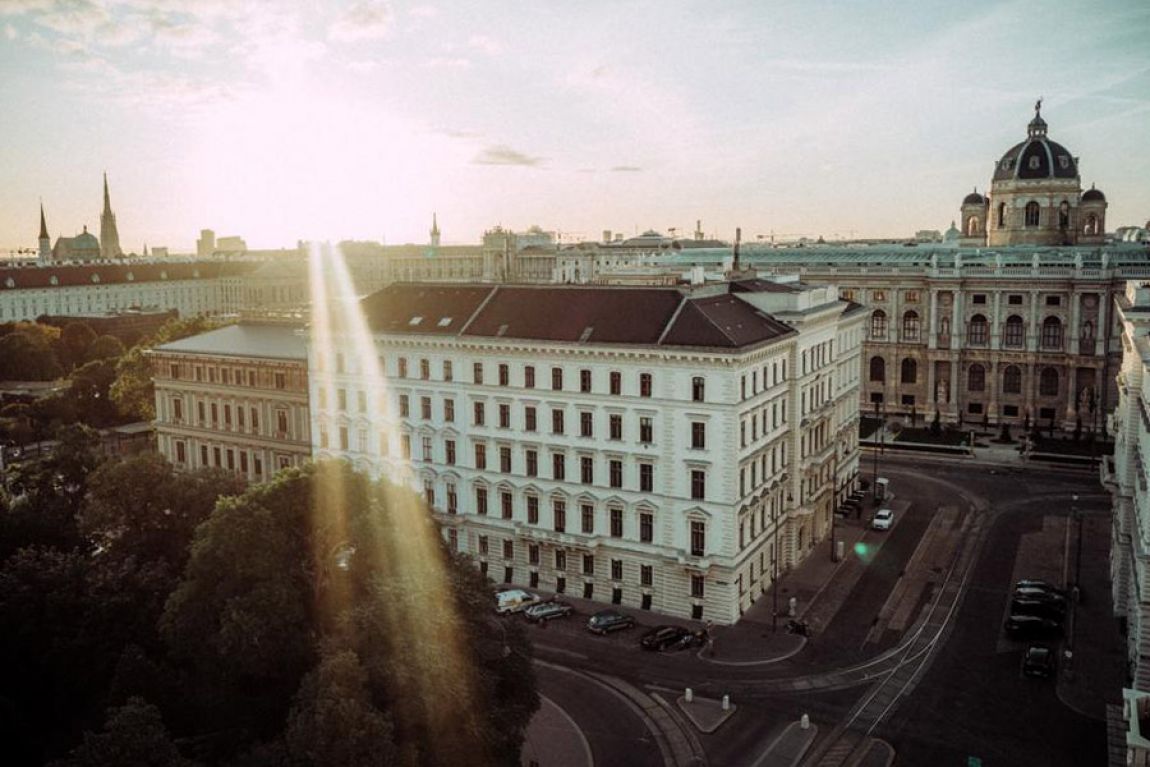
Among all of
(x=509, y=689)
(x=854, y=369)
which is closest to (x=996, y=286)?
(x=854, y=369)

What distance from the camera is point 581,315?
237 ft

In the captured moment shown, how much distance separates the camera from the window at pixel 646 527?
68062 millimetres

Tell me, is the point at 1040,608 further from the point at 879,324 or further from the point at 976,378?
the point at 879,324

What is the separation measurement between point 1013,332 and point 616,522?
8533cm

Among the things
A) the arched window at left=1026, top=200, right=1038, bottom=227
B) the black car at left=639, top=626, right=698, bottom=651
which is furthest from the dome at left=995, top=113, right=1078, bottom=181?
the black car at left=639, top=626, right=698, bottom=651

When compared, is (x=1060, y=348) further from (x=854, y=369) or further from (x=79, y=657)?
(x=79, y=657)

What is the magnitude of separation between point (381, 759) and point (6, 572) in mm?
25462

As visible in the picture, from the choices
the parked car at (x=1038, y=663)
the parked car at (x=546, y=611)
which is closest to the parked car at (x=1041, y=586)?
the parked car at (x=1038, y=663)

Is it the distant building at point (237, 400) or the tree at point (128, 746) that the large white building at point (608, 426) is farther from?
the tree at point (128, 746)

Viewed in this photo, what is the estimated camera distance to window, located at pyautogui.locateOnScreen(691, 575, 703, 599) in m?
66.9

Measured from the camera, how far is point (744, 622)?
219 feet

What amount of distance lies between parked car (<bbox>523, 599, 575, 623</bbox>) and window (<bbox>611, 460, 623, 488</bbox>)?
910cm

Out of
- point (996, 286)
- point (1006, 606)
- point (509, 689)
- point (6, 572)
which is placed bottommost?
point (1006, 606)

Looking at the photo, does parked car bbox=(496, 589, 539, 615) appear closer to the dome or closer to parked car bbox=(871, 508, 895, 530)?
parked car bbox=(871, 508, 895, 530)
